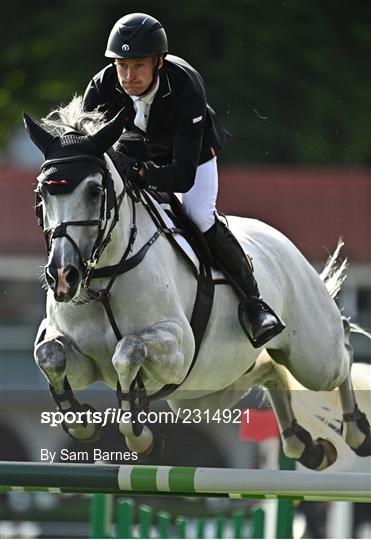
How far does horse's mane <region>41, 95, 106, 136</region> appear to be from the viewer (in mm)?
4516

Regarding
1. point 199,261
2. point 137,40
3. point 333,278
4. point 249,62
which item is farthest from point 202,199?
point 249,62

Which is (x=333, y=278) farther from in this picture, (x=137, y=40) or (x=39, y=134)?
(x=39, y=134)

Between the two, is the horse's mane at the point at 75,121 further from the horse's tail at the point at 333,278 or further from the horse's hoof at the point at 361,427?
the horse's hoof at the point at 361,427

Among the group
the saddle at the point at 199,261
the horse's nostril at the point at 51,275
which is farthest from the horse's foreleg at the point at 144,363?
the horse's nostril at the point at 51,275

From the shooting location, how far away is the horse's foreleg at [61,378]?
448 centimetres

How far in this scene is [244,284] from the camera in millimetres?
5004

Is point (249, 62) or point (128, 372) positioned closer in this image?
point (128, 372)

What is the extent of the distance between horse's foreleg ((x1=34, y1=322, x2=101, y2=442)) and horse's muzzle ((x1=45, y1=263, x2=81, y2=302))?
0.36 metres

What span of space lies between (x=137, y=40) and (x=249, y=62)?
37.7 feet

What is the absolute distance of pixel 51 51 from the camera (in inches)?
647

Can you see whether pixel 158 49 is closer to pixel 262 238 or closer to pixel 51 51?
pixel 262 238

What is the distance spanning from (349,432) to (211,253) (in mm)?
1164

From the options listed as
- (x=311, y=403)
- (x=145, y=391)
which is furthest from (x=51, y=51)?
(x=145, y=391)

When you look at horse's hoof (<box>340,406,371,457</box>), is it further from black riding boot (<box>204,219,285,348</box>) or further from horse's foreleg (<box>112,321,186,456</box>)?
horse's foreleg (<box>112,321,186,456</box>)
